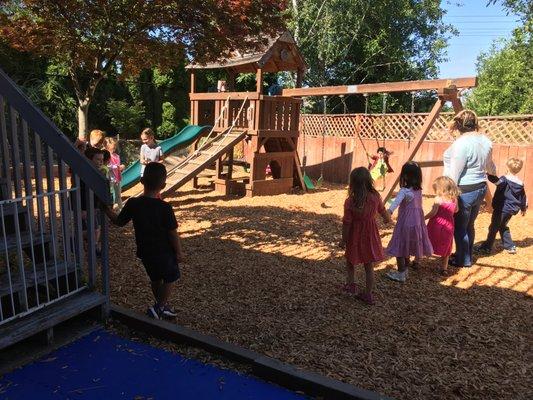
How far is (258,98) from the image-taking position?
35.5ft

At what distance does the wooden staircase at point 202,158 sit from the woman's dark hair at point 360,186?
5.83m

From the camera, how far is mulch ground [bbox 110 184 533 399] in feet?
10.7

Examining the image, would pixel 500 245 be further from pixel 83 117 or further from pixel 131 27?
pixel 83 117

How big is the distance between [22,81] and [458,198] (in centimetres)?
1603

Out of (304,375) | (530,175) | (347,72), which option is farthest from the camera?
(347,72)

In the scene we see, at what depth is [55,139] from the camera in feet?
11.7

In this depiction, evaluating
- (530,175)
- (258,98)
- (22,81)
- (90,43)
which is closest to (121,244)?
(90,43)

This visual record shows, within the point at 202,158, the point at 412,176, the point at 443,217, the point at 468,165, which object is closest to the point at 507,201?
the point at 468,165

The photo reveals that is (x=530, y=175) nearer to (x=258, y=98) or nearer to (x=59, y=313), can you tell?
(x=258, y=98)

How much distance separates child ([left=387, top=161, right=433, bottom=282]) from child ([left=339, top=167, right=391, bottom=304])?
839mm

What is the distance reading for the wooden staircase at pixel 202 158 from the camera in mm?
9875

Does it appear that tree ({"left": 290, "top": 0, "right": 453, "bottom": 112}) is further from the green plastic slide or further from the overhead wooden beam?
the overhead wooden beam

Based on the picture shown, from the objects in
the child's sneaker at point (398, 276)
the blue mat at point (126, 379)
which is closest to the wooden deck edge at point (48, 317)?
the blue mat at point (126, 379)

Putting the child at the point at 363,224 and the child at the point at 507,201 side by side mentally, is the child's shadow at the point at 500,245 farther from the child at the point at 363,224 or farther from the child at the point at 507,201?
the child at the point at 363,224
